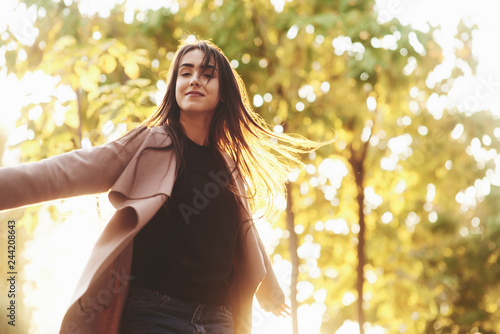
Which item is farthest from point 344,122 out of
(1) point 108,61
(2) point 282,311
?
(2) point 282,311

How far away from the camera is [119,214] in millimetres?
2074

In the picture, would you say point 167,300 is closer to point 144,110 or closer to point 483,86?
point 144,110

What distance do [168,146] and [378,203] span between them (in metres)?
7.32

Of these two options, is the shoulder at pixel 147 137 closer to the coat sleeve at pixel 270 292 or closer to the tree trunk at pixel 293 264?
the coat sleeve at pixel 270 292

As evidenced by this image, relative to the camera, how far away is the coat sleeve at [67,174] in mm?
1731

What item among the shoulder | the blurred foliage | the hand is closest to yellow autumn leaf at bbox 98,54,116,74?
the blurred foliage

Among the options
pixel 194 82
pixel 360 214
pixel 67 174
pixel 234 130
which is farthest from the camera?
pixel 360 214

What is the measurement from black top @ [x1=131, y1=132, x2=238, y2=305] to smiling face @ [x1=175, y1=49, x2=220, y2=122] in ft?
0.47

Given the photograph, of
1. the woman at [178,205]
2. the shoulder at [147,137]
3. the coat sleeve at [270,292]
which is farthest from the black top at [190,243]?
the coat sleeve at [270,292]

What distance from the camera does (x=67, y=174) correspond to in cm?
188

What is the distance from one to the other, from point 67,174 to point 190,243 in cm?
55

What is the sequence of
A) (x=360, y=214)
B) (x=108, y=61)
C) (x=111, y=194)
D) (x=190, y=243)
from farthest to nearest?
(x=360, y=214)
(x=108, y=61)
(x=190, y=243)
(x=111, y=194)

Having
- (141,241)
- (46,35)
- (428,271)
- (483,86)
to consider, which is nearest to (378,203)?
(428,271)

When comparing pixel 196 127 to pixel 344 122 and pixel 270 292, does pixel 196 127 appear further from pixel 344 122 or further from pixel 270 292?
pixel 344 122
